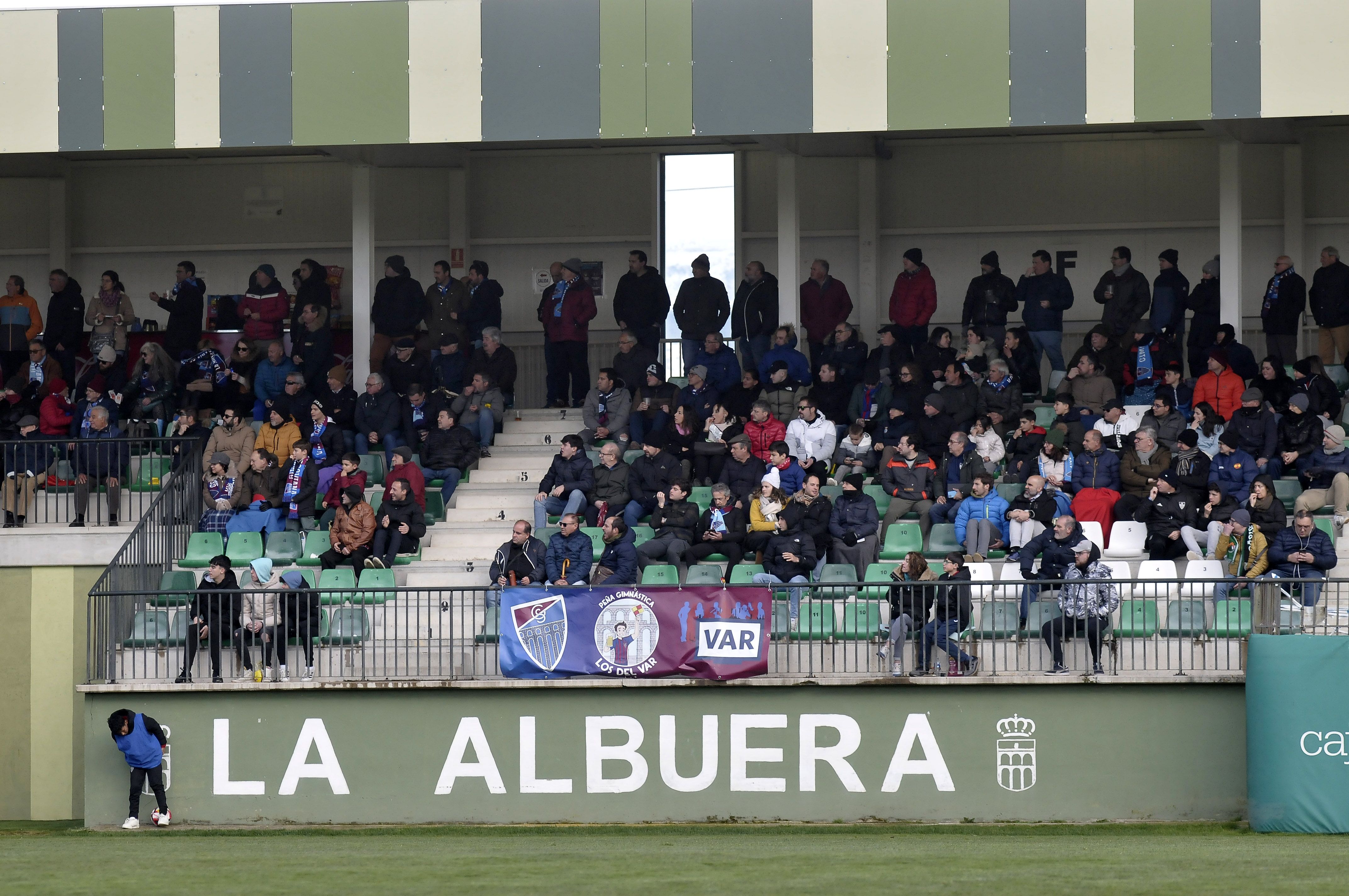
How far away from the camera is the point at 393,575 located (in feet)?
61.7

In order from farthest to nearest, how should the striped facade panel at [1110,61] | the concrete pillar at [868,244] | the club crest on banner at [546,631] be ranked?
the concrete pillar at [868,244] → the striped facade panel at [1110,61] → the club crest on banner at [546,631]

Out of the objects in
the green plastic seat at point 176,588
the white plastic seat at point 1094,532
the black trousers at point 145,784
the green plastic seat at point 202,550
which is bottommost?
the black trousers at point 145,784

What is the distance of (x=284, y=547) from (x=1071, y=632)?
8.37m

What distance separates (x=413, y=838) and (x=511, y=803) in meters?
1.24

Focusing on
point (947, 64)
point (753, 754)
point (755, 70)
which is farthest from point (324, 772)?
point (947, 64)

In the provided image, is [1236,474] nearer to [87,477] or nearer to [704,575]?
[704,575]

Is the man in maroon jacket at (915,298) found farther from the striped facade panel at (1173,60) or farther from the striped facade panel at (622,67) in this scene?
the striped facade panel at (622,67)

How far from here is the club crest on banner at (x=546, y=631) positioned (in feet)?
55.3

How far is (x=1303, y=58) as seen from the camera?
63.2 feet

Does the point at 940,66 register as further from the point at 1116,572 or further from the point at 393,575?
the point at 393,575

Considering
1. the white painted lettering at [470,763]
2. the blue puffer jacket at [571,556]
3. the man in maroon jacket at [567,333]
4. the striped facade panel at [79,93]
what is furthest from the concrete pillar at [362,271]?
the white painted lettering at [470,763]

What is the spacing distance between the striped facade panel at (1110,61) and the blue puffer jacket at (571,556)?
7.05m

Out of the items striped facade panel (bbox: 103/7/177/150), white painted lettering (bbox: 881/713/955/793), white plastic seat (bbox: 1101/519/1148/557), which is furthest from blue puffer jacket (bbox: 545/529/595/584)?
striped facade panel (bbox: 103/7/177/150)

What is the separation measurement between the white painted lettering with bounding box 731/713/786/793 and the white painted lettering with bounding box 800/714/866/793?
209 millimetres
